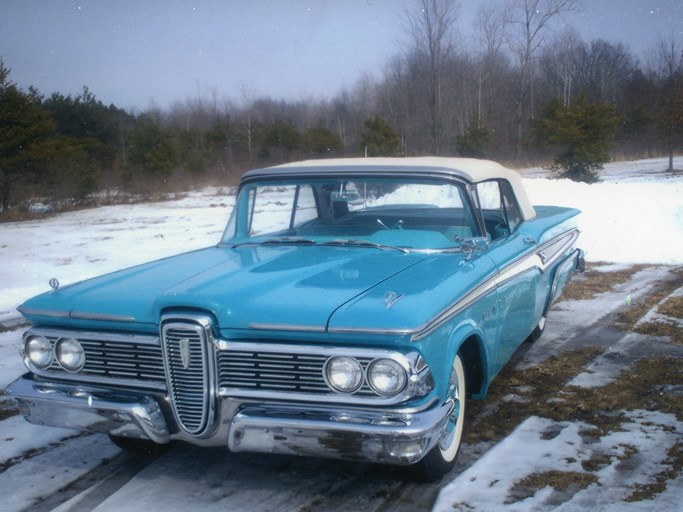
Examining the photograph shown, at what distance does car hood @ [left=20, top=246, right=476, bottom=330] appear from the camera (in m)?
2.93

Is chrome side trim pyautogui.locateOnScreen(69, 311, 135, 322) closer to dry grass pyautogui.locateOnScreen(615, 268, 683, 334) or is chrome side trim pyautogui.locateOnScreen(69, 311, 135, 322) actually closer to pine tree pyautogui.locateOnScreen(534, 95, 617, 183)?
dry grass pyautogui.locateOnScreen(615, 268, 683, 334)

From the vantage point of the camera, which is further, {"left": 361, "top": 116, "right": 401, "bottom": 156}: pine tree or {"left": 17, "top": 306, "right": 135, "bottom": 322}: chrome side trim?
{"left": 361, "top": 116, "right": 401, "bottom": 156}: pine tree

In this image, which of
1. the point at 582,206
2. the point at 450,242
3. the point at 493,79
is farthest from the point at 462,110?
the point at 450,242

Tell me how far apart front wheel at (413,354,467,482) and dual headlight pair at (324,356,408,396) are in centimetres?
38

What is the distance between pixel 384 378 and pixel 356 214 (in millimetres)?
1839

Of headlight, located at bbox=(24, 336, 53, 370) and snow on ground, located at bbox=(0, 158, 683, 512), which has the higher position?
headlight, located at bbox=(24, 336, 53, 370)

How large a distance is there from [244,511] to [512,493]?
3.94 ft

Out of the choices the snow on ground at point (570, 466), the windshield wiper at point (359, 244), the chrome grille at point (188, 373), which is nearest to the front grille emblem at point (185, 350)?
the chrome grille at point (188, 373)

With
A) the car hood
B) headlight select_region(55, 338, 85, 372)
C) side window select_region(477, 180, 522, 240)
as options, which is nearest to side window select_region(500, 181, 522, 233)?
side window select_region(477, 180, 522, 240)

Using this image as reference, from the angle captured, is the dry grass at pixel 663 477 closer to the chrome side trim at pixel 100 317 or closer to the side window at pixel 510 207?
the side window at pixel 510 207

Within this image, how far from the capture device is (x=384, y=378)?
9.30 ft

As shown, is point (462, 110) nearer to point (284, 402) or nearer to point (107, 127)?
point (107, 127)

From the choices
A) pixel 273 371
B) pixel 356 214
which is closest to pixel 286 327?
pixel 273 371

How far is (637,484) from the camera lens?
10.5ft
